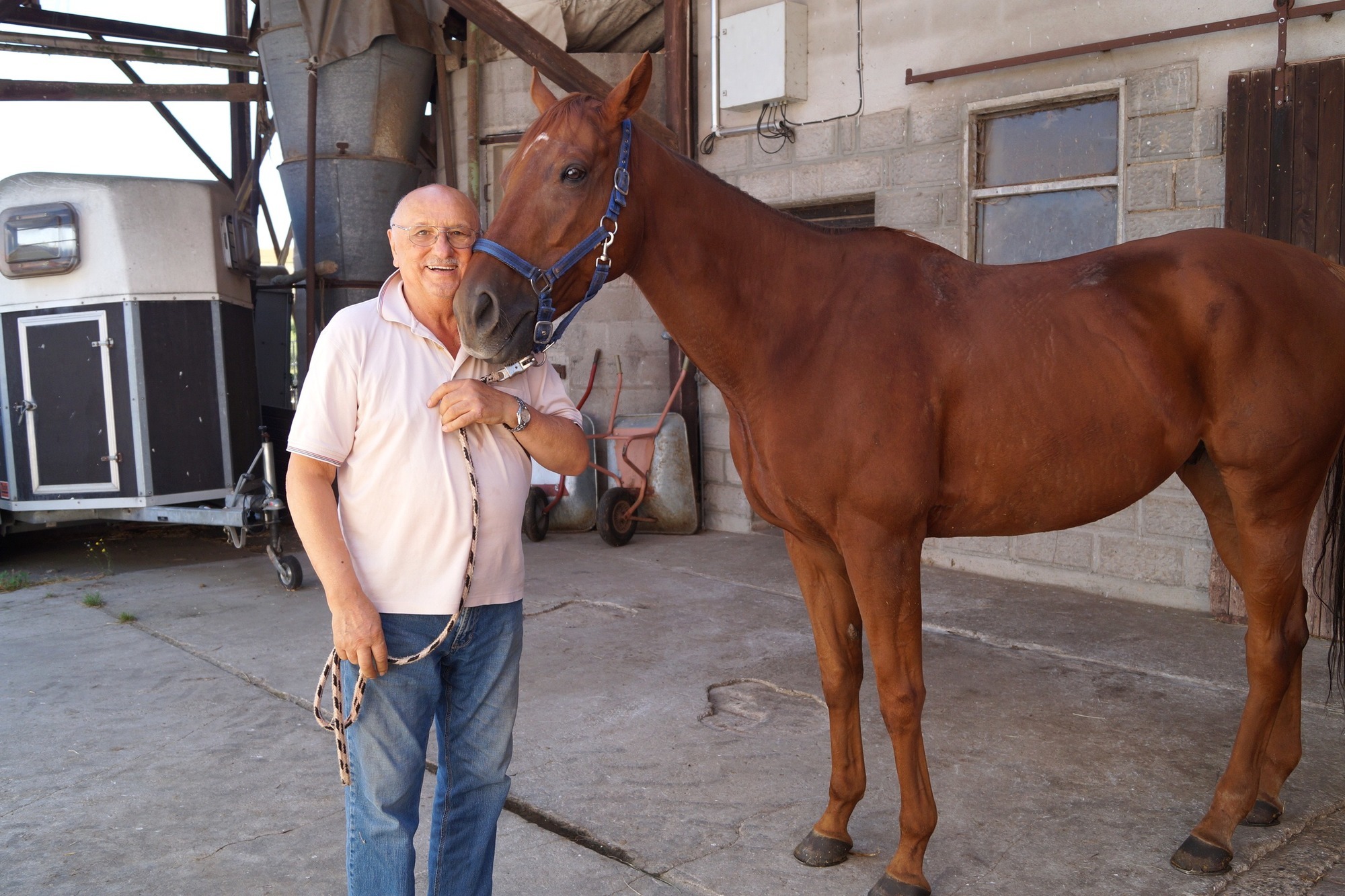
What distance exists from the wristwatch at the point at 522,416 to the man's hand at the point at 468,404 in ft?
0.07

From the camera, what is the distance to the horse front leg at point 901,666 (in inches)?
93.3

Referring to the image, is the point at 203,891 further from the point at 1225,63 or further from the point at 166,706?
the point at 1225,63

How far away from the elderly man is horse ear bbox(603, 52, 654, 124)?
0.38 meters

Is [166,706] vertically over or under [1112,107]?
under

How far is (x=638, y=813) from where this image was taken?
2834 millimetres

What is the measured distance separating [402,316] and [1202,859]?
7.45 ft

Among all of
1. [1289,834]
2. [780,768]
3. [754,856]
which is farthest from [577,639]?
[1289,834]

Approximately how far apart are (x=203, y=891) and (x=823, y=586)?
67.8 inches

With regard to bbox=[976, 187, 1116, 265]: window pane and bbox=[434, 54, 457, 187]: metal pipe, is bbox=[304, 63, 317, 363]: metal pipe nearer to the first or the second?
bbox=[434, 54, 457, 187]: metal pipe

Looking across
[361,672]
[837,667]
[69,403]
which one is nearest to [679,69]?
[69,403]

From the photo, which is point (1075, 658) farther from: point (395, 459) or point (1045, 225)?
point (395, 459)

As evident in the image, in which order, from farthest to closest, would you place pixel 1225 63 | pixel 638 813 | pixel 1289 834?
pixel 1225 63
pixel 638 813
pixel 1289 834

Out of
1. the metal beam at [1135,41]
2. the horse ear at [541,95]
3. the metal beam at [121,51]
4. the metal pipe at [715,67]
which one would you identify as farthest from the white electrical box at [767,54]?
the metal beam at [121,51]

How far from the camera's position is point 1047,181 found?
16.8ft
